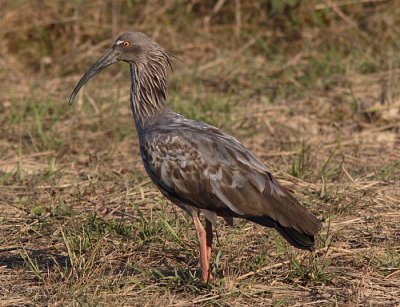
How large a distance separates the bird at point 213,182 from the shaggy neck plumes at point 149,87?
217 mm

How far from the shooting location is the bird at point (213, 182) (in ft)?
18.4

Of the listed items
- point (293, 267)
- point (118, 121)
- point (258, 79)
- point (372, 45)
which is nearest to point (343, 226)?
point (293, 267)

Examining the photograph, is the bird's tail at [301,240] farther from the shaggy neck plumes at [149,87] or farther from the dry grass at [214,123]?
the shaggy neck plumes at [149,87]

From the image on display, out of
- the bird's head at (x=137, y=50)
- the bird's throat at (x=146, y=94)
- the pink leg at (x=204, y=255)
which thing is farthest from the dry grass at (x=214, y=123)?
the bird's head at (x=137, y=50)

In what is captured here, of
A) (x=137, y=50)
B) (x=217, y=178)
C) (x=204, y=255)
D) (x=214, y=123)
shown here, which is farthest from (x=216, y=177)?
(x=214, y=123)

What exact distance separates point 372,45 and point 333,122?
8.20ft

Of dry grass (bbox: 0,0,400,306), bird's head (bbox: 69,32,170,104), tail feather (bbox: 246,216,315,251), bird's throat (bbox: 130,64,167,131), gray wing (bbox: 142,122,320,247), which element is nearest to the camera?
tail feather (bbox: 246,216,315,251)

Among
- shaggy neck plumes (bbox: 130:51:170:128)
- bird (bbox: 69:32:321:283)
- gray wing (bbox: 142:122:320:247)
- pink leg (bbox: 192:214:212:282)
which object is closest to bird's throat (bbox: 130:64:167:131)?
shaggy neck plumes (bbox: 130:51:170:128)

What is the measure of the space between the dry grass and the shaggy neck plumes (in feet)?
2.66

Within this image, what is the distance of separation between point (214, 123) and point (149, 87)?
2785 millimetres

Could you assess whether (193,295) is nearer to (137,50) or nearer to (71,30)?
(137,50)

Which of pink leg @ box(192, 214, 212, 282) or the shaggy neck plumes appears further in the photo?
the shaggy neck plumes

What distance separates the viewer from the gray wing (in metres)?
5.63

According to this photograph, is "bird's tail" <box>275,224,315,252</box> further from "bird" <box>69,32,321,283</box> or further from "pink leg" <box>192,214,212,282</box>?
"pink leg" <box>192,214,212,282</box>
